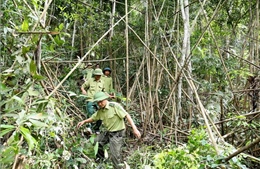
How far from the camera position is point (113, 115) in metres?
3.40

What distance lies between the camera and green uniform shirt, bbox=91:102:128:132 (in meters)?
3.38

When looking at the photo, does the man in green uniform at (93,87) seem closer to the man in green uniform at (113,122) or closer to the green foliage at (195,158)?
the man in green uniform at (113,122)

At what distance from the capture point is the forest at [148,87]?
72.6 inches

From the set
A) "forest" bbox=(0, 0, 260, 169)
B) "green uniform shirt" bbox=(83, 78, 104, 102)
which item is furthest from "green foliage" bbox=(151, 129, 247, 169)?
"green uniform shirt" bbox=(83, 78, 104, 102)

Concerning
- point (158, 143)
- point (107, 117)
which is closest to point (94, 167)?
point (107, 117)

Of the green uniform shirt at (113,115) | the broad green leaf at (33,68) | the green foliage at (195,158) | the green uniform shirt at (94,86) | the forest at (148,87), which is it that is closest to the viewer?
the broad green leaf at (33,68)

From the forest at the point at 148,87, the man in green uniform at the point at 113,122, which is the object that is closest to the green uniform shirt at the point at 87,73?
the forest at the point at 148,87

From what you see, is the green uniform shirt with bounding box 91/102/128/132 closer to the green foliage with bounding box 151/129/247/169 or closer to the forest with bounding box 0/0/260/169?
the forest with bounding box 0/0/260/169

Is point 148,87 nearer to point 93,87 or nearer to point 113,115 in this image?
point 93,87

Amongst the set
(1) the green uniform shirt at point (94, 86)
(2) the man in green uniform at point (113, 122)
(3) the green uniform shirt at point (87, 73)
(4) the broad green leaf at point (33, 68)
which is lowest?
(2) the man in green uniform at point (113, 122)

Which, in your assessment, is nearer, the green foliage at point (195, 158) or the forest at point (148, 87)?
the forest at point (148, 87)

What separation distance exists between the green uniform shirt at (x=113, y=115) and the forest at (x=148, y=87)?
28 centimetres

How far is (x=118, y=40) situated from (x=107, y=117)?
8.36 feet

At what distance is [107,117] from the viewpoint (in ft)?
11.2
